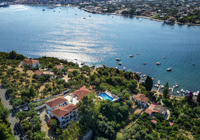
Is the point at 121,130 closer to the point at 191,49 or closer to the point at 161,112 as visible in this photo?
the point at 161,112

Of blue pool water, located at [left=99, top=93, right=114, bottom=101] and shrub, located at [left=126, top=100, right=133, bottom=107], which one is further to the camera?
blue pool water, located at [left=99, top=93, right=114, bottom=101]

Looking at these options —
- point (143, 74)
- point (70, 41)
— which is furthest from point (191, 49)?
point (70, 41)

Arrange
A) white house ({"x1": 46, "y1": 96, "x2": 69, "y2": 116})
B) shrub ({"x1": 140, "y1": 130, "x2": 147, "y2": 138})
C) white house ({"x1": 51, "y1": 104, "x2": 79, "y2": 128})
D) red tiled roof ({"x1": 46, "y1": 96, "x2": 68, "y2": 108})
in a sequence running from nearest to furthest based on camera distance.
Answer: white house ({"x1": 51, "y1": 104, "x2": 79, "y2": 128})
shrub ({"x1": 140, "y1": 130, "x2": 147, "y2": 138})
white house ({"x1": 46, "y1": 96, "x2": 69, "y2": 116})
red tiled roof ({"x1": 46, "y1": 96, "x2": 68, "y2": 108})

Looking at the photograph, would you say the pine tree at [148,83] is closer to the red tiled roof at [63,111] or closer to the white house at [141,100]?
the white house at [141,100]

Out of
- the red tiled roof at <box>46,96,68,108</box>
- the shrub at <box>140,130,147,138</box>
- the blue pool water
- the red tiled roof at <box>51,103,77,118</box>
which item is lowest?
the shrub at <box>140,130,147,138</box>

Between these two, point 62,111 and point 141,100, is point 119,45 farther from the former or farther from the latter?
point 62,111

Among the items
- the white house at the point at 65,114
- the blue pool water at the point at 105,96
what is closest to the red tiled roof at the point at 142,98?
the blue pool water at the point at 105,96

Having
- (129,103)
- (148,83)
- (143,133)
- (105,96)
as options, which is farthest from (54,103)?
(148,83)

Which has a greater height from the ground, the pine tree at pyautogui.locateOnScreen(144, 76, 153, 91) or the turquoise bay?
the turquoise bay

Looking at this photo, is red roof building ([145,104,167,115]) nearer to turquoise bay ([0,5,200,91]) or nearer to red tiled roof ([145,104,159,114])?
red tiled roof ([145,104,159,114])

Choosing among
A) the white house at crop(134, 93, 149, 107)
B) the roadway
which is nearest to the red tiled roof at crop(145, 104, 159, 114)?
the white house at crop(134, 93, 149, 107)
